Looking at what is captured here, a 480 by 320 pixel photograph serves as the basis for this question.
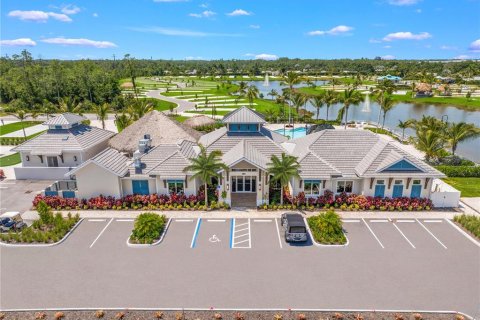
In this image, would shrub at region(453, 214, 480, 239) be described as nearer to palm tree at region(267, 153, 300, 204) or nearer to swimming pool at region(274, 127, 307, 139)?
palm tree at region(267, 153, 300, 204)

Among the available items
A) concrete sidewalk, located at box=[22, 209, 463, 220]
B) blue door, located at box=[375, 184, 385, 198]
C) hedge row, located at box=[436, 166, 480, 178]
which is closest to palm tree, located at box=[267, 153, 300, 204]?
concrete sidewalk, located at box=[22, 209, 463, 220]

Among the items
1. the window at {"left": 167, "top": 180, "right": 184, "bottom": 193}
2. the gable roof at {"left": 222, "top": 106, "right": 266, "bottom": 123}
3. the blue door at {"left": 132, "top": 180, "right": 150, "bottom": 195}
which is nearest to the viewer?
the window at {"left": 167, "top": 180, "right": 184, "bottom": 193}

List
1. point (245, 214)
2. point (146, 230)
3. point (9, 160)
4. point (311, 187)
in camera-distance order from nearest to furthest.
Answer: point (146, 230)
point (245, 214)
point (311, 187)
point (9, 160)

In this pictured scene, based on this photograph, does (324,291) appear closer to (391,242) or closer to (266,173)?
(391,242)

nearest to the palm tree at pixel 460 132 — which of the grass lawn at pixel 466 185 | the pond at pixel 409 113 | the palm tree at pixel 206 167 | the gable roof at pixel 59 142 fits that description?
the grass lawn at pixel 466 185

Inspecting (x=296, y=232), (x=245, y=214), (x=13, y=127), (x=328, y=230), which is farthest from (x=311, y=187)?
(x=13, y=127)

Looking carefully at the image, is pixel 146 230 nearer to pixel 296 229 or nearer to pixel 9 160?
pixel 296 229

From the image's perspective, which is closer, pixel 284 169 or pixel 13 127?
pixel 284 169
